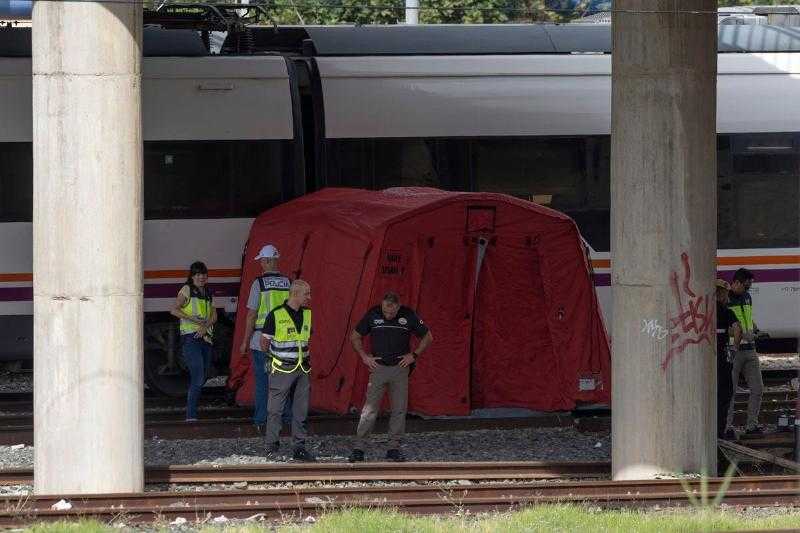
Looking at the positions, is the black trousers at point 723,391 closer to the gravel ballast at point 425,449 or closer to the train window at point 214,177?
the gravel ballast at point 425,449

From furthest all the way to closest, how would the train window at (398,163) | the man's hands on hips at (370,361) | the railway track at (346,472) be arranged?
the train window at (398,163) → the man's hands on hips at (370,361) → the railway track at (346,472)

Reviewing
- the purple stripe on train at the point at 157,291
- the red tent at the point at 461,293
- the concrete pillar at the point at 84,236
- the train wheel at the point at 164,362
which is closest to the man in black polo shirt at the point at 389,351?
the red tent at the point at 461,293

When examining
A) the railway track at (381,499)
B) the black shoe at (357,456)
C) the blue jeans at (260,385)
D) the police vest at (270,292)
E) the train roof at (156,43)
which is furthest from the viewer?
the train roof at (156,43)

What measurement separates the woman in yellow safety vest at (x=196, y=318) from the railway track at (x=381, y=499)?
11.3 ft

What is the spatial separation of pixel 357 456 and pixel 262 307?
5.83 feet

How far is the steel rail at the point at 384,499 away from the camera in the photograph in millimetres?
10070

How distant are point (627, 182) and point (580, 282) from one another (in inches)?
122

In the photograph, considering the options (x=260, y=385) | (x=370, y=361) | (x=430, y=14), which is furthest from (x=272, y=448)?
(x=430, y=14)

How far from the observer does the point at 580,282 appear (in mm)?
14633

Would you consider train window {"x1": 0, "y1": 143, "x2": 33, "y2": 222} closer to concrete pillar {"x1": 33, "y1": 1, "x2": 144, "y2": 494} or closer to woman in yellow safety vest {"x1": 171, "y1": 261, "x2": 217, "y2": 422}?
woman in yellow safety vest {"x1": 171, "y1": 261, "x2": 217, "y2": 422}

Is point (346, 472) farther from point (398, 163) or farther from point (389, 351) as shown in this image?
point (398, 163)

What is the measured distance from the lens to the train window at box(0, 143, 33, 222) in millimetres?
15523

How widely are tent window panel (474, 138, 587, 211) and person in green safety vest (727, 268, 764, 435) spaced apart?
330cm

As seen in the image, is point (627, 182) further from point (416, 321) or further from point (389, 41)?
point (389, 41)
